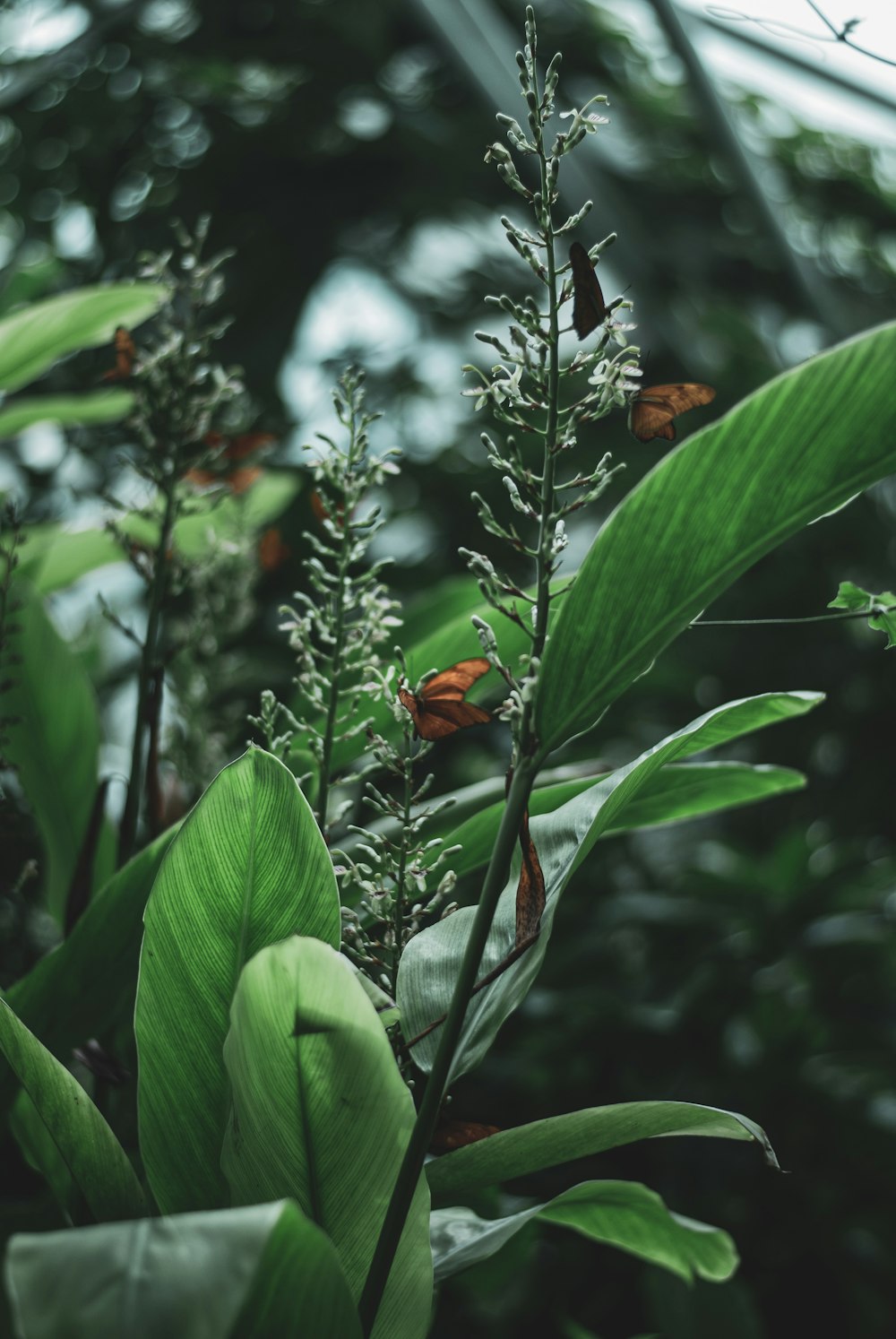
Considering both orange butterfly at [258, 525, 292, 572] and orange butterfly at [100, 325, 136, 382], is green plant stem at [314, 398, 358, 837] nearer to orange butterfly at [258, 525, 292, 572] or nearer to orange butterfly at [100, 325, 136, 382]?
orange butterfly at [100, 325, 136, 382]

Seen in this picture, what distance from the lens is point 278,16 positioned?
6.38 ft

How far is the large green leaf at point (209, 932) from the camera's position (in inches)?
14.2

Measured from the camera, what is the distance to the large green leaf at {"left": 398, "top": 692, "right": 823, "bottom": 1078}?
354 millimetres

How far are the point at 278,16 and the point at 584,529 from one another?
1113 mm

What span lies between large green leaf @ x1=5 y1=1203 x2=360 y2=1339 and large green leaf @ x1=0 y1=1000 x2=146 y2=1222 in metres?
0.11

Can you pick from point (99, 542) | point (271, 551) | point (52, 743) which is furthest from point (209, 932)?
point (99, 542)

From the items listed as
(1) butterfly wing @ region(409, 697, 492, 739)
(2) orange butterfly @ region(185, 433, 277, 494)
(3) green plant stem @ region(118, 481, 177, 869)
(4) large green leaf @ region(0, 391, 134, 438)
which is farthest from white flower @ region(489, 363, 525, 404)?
(4) large green leaf @ region(0, 391, 134, 438)

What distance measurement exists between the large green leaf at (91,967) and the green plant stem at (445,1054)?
188 mm

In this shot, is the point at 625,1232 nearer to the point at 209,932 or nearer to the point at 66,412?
the point at 209,932

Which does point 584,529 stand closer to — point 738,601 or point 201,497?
point 738,601

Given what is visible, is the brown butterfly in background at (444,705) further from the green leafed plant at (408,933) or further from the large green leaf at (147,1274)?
the large green leaf at (147,1274)

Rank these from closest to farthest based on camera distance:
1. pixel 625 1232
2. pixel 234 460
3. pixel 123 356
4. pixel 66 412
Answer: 1. pixel 625 1232
2. pixel 123 356
3. pixel 234 460
4. pixel 66 412

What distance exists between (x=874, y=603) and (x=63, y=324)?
0.59 metres

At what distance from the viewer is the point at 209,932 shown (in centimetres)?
37
